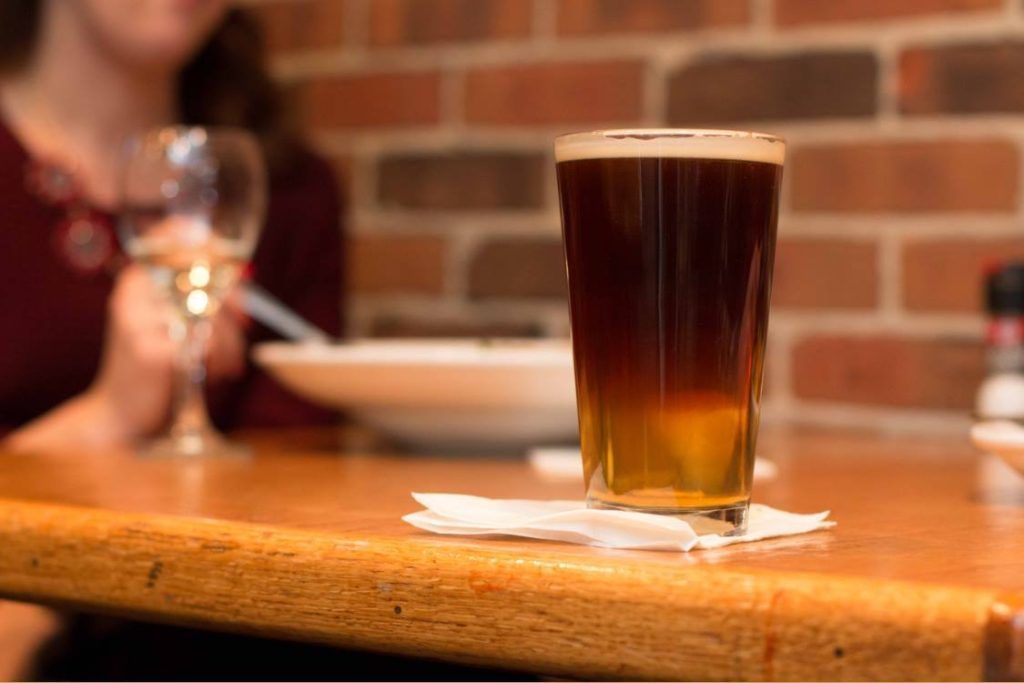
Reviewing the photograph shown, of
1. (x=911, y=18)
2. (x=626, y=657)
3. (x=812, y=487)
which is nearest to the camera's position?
(x=626, y=657)

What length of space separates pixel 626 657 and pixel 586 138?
0.20m

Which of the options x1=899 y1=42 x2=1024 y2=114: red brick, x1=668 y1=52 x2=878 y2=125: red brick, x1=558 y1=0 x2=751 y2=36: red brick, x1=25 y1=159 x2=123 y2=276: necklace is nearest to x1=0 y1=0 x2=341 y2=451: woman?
x1=25 y1=159 x2=123 y2=276: necklace

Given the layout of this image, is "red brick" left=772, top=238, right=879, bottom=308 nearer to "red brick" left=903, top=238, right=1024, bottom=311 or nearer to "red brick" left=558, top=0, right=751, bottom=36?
"red brick" left=903, top=238, right=1024, bottom=311

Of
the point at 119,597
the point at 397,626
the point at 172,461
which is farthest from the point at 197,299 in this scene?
the point at 397,626

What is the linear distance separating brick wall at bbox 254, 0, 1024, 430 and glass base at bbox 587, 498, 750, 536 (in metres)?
0.94

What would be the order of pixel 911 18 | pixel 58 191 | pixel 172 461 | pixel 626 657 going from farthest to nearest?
pixel 58 191, pixel 911 18, pixel 172 461, pixel 626 657

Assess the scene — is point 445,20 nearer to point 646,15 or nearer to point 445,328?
point 646,15

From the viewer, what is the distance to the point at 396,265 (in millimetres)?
1771

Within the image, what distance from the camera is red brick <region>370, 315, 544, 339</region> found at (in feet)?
5.49

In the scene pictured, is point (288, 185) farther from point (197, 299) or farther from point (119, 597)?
point (119, 597)

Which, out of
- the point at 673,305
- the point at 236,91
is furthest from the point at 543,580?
the point at 236,91

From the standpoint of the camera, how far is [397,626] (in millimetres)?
495

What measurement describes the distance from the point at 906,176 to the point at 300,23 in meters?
0.89

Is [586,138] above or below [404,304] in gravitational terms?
above
